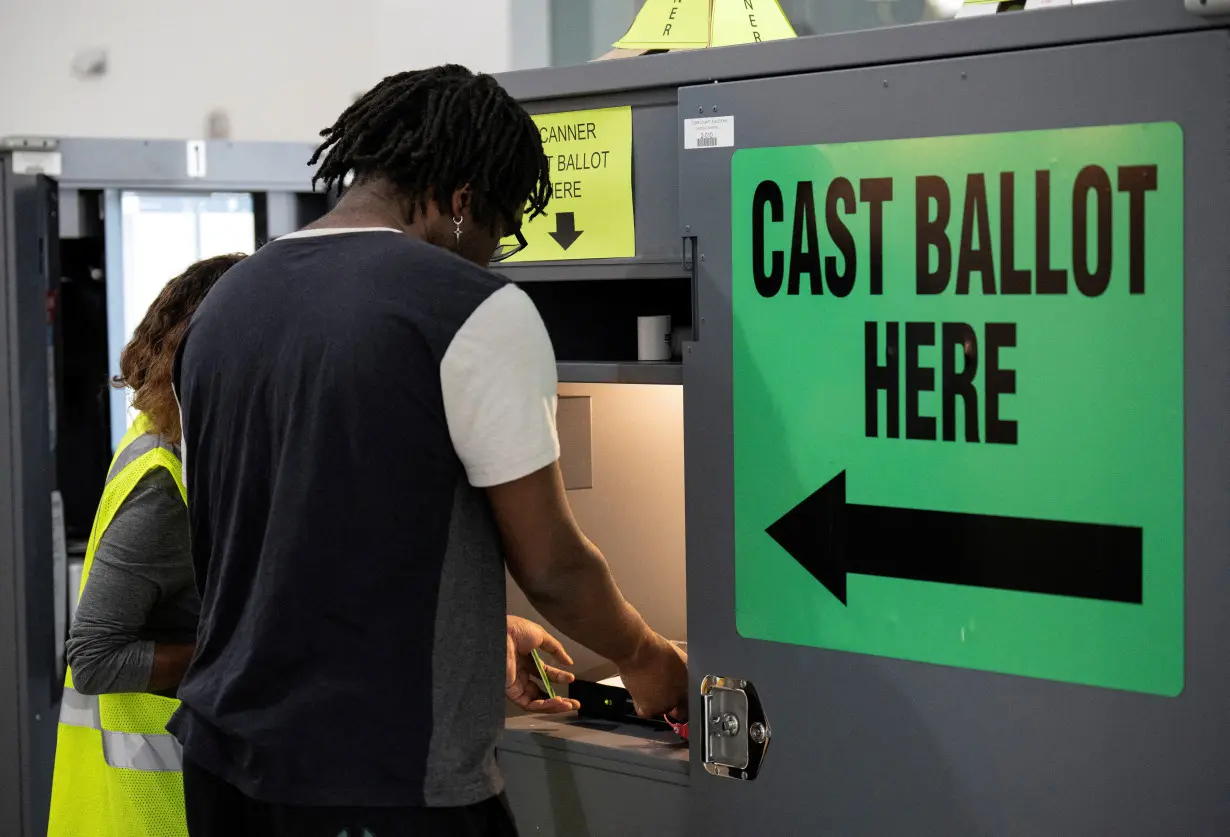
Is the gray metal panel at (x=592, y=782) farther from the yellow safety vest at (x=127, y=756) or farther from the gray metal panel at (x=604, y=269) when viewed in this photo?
the gray metal panel at (x=604, y=269)

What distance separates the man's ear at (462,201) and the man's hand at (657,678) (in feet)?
1.77

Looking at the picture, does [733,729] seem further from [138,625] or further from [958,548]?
[138,625]

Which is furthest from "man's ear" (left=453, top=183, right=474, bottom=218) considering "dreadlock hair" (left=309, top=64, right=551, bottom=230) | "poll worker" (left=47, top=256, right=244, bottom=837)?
"poll worker" (left=47, top=256, right=244, bottom=837)

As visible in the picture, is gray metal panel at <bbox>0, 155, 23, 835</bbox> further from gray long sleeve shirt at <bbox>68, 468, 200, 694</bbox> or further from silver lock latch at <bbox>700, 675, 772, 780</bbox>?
silver lock latch at <bbox>700, 675, 772, 780</bbox>

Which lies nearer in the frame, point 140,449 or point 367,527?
point 367,527

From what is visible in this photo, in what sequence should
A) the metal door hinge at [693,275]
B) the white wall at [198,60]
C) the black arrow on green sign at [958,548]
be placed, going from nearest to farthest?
the black arrow on green sign at [958,548]
the metal door hinge at [693,275]
the white wall at [198,60]

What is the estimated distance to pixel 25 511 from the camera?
2141 mm

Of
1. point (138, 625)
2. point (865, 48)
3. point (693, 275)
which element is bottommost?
point (138, 625)

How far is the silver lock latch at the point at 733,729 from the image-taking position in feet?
4.46

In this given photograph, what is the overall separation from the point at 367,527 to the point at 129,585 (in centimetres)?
59

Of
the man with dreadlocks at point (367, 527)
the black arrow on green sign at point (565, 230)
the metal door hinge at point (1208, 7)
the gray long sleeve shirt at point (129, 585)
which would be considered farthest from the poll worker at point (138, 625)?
the metal door hinge at point (1208, 7)

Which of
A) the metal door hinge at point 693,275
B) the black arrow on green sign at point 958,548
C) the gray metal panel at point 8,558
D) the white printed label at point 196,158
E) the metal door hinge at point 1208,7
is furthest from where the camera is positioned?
the white printed label at point 196,158

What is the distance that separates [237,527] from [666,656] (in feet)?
1.82

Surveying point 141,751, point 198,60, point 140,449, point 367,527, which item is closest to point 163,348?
point 140,449
